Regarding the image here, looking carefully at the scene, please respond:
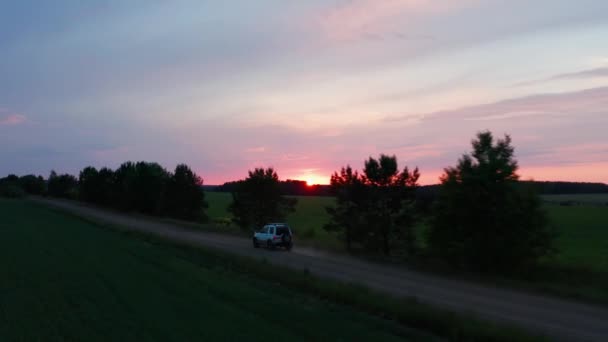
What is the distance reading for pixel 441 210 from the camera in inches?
1088

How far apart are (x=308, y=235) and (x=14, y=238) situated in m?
22.1

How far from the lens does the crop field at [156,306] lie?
12.4m

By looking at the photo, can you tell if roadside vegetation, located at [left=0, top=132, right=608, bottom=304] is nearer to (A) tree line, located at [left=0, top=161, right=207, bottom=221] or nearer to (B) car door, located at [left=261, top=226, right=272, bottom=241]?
(B) car door, located at [left=261, top=226, right=272, bottom=241]

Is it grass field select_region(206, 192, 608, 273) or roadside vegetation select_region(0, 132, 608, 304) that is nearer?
roadside vegetation select_region(0, 132, 608, 304)

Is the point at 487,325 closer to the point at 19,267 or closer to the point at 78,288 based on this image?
the point at 78,288

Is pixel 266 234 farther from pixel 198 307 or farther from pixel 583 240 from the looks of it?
pixel 583 240

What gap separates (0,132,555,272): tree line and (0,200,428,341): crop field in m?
10.1

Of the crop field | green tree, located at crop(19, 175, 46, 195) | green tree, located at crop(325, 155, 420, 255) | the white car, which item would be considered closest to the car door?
the white car

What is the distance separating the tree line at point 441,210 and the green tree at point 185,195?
64.2ft

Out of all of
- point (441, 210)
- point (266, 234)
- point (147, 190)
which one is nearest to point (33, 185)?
point (147, 190)

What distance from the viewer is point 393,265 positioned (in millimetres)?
28859

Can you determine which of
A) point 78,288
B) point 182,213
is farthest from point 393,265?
point 182,213

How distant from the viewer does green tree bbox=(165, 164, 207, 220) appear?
76.0m

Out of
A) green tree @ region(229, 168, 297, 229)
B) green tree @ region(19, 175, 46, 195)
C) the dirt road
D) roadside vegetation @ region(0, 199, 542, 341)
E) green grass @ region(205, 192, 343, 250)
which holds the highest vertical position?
green tree @ region(19, 175, 46, 195)
